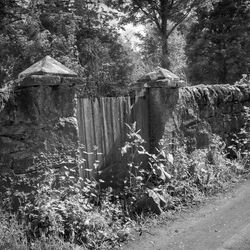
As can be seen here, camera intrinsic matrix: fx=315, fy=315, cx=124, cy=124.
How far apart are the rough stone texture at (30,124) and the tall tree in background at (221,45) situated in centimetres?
1300

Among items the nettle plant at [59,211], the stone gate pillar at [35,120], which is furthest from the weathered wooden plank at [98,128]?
the stone gate pillar at [35,120]

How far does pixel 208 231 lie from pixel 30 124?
255 cm

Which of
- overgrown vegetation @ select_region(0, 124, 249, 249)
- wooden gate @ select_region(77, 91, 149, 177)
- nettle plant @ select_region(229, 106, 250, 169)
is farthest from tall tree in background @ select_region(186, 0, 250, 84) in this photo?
wooden gate @ select_region(77, 91, 149, 177)

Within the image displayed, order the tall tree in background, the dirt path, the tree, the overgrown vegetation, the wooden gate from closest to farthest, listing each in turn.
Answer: the overgrown vegetation
the dirt path
the wooden gate
the tall tree in background
the tree

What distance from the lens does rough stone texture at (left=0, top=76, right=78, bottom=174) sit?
3625mm

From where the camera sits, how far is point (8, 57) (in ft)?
30.7

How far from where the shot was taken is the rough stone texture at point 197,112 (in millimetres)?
5184

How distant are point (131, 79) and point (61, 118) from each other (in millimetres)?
11878

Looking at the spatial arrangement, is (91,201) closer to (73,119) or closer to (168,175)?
(73,119)

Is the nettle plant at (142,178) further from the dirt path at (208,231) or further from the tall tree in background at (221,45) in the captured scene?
the tall tree in background at (221,45)

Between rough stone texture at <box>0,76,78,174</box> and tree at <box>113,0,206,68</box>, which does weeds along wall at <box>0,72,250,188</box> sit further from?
tree at <box>113,0,206,68</box>

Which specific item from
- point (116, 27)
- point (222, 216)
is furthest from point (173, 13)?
point (222, 216)

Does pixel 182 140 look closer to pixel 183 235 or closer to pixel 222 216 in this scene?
pixel 222 216

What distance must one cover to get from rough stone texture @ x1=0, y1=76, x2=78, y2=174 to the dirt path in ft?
4.99
